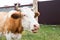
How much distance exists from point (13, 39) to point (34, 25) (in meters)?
0.32

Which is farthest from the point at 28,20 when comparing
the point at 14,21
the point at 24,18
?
the point at 14,21

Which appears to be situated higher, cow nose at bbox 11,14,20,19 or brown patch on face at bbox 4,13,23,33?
cow nose at bbox 11,14,20,19

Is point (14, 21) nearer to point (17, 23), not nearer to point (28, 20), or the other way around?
point (17, 23)

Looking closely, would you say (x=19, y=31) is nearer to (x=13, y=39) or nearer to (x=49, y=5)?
(x=13, y=39)

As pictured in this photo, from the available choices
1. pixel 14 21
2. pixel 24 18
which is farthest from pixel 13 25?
pixel 24 18

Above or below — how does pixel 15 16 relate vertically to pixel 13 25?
above

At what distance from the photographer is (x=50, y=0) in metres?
7.32

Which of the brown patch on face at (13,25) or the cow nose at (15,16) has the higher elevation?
the cow nose at (15,16)

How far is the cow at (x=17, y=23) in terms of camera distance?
2.77 m

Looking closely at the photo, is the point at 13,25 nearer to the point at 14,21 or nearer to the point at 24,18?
the point at 14,21

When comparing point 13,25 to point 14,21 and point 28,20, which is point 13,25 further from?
point 28,20

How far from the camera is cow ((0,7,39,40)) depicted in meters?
2.77

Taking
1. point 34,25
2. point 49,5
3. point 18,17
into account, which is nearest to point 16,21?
point 18,17

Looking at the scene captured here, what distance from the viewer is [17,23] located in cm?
281
